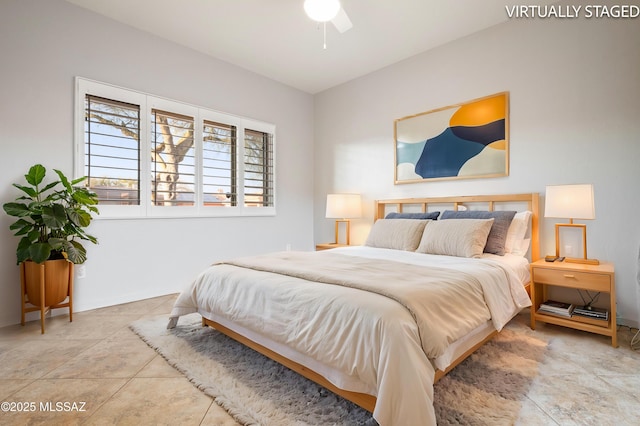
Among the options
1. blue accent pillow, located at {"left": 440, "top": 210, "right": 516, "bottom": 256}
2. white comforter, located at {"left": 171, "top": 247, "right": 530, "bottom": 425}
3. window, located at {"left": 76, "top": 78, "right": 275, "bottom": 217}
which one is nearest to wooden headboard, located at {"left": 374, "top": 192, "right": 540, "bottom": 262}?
blue accent pillow, located at {"left": 440, "top": 210, "right": 516, "bottom": 256}

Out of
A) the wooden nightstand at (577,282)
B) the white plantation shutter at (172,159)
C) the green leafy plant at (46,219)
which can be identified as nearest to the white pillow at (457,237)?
the wooden nightstand at (577,282)

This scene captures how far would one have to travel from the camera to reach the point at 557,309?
253 centimetres

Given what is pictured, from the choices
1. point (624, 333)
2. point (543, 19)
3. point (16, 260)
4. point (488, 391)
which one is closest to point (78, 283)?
point (16, 260)

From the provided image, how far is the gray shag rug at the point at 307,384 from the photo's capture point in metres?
1.49

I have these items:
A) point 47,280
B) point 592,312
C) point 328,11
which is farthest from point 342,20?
point 47,280

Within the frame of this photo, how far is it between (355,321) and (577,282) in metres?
2.00

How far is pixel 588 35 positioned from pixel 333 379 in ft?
11.4

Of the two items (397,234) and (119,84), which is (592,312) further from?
(119,84)

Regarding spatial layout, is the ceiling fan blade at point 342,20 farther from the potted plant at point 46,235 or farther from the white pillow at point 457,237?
the potted plant at point 46,235

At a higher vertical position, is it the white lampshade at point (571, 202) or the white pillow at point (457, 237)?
the white lampshade at point (571, 202)

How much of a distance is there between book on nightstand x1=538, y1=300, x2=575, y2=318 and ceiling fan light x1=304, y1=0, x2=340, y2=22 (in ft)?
9.63

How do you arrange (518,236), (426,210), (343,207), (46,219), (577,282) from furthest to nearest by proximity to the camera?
(343,207), (426,210), (518,236), (46,219), (577,282)

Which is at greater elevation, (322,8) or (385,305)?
(322,8)

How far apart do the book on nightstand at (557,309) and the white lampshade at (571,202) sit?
2.40 feet
